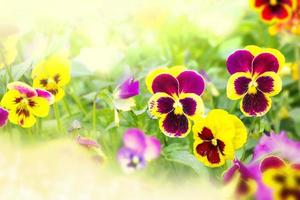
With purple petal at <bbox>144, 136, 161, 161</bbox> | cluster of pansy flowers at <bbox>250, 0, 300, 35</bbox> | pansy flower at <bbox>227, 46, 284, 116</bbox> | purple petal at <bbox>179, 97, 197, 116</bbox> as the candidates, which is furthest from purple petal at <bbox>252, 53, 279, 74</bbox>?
cluster of pansy flowers at <bbox>250, 0, 300, 35</bbox>

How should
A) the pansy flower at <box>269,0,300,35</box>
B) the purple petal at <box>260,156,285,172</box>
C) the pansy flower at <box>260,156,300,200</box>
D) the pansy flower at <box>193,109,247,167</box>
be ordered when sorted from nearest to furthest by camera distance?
the pansy flower at <box>260,156,300,200</box>
the purple petal at <box>260,156,285,172</box>
the pansy flower at <box>193,109,247,167</box>
the pansy flower at <box>269,0,300,35</box>

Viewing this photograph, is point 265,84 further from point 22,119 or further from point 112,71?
point 112,71

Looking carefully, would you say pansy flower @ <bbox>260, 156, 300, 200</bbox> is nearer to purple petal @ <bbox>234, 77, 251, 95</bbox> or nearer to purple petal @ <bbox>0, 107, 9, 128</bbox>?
purple petal @ <bbox>234, 77, 251, 95</bbox>

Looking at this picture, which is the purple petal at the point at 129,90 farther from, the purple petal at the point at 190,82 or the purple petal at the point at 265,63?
the purple petal at the point at 265,63

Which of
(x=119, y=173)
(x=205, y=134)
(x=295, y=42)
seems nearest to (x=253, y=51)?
(x=205, y=134)

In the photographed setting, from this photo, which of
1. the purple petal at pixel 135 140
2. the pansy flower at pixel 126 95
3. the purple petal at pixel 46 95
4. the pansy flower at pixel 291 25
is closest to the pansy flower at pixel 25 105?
the purple petal at pixel 46 95

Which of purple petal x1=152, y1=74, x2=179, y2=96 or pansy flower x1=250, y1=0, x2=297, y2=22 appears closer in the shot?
purple petal x1=152, y1=74, x2=179, y2=96
